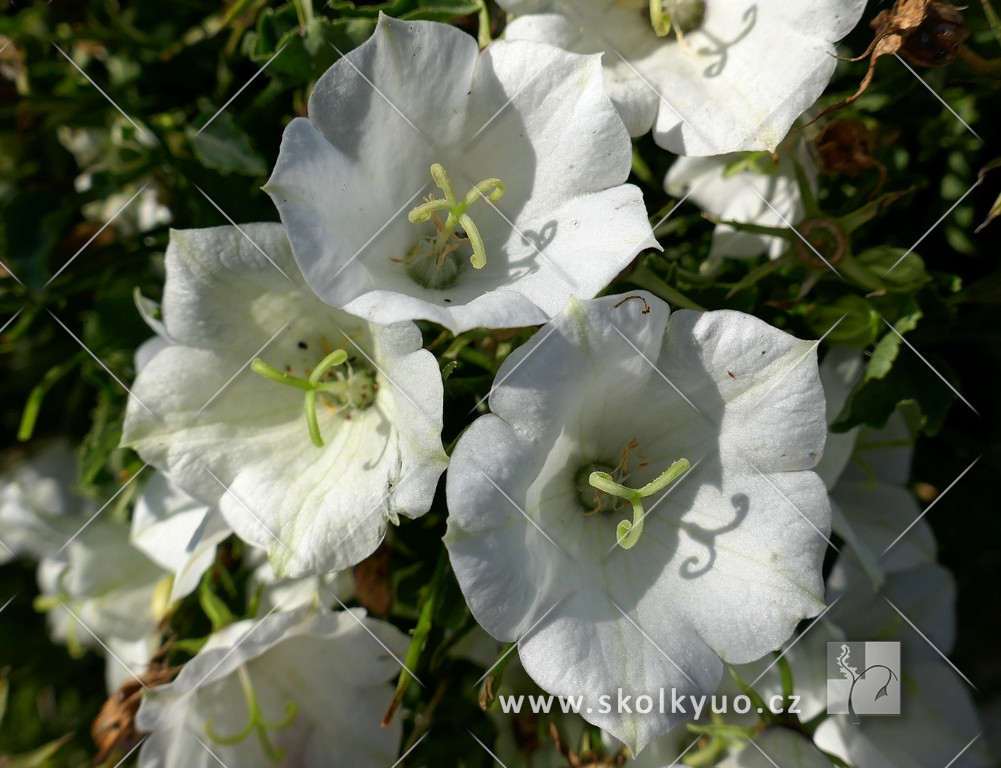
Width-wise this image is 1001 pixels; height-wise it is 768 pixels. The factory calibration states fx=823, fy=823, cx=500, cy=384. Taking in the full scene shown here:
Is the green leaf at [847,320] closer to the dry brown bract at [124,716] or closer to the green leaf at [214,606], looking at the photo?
the green leaf at [214,606]

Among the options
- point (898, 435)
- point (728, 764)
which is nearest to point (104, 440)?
point (728, 764)

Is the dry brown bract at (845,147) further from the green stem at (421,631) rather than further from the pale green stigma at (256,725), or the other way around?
the pale green stigma at (256,725)

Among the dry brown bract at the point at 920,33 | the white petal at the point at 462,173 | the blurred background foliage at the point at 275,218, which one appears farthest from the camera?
the blurred background foliage at the point at 275,218

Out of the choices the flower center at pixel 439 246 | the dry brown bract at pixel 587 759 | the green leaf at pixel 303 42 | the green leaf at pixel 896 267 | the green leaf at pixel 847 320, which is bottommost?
the dry brown bract at pixel 587 759

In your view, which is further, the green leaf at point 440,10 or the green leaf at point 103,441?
the green leaf at point 103,441

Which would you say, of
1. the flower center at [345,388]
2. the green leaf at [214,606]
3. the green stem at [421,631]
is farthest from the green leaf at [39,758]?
the flower center at [345,388]

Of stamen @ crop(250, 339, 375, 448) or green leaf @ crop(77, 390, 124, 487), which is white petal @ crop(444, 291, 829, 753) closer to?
stamen @ crop(250, 339, 375, 448)

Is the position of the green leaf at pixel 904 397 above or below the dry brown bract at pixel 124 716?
below

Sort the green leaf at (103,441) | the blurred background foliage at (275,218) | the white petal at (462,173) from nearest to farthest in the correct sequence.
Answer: the white petal at (462,173) → the blurred background foliage at (275,218) → the green leaf at (103,441)
